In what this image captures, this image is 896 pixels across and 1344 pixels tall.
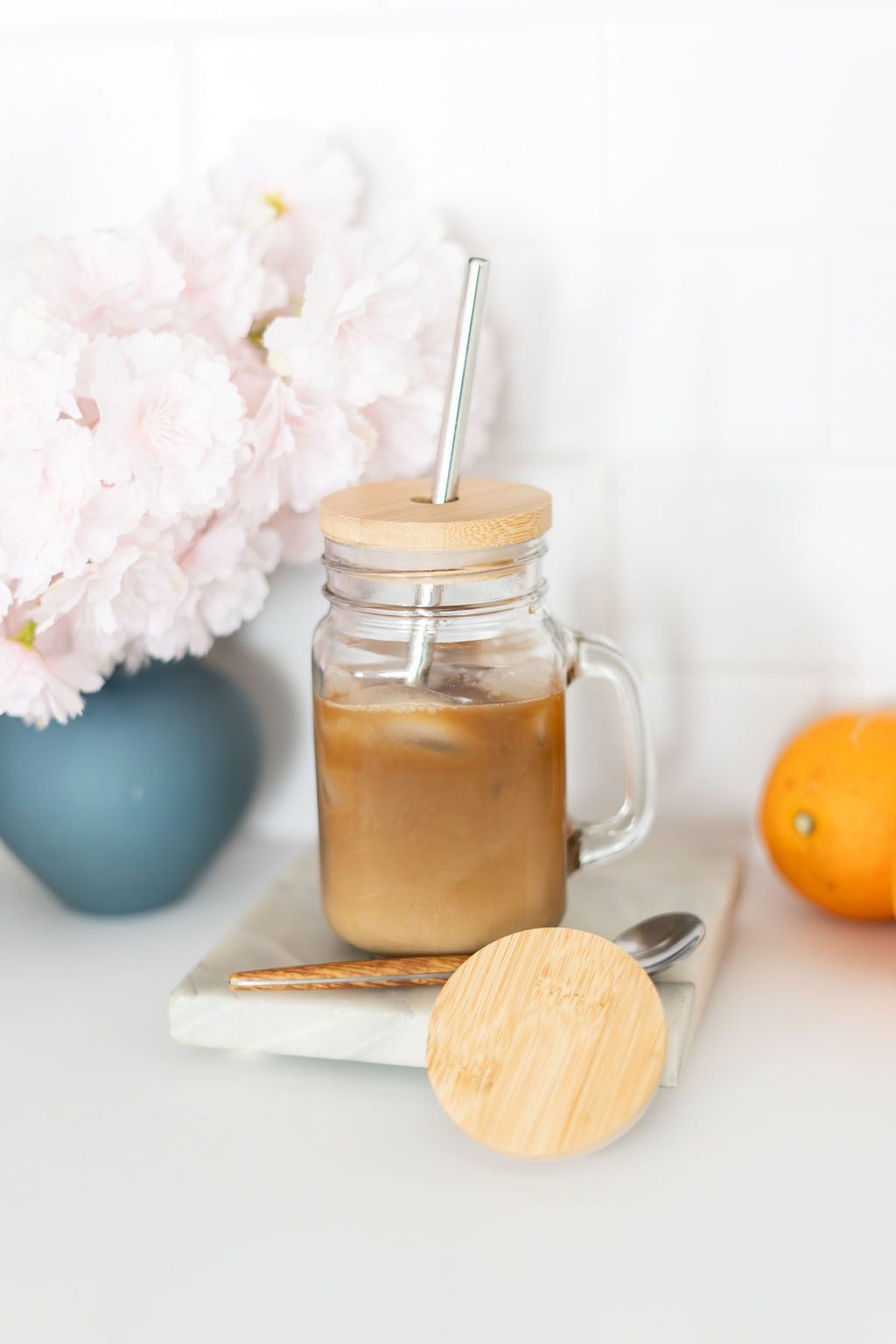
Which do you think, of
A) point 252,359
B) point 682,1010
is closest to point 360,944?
point 682,1010

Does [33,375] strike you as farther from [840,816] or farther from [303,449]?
[840,816]

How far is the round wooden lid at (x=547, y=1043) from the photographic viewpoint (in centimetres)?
59

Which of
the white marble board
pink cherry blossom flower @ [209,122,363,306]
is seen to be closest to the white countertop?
the white marble board

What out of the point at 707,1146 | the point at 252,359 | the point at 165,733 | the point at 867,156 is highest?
the point at 867,156

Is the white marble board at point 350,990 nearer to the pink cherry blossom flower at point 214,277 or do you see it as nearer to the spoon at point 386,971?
the spoon at point 386,971

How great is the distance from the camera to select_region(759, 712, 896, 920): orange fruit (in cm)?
78

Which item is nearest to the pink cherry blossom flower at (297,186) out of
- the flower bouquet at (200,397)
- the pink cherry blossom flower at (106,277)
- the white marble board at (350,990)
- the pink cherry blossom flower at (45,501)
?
the flower bouquet at (200,397)

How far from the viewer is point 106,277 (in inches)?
27.7

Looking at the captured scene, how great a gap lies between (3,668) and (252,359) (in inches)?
9.0

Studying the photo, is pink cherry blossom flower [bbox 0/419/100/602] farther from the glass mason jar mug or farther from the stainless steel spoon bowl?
the stainless steel spoon bowl

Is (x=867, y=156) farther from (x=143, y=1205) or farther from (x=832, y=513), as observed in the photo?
(x=143, y=1205)

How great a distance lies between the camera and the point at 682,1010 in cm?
67

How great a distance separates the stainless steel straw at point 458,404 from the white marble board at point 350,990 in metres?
0.17

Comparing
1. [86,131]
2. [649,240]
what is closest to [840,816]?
[649,240]
